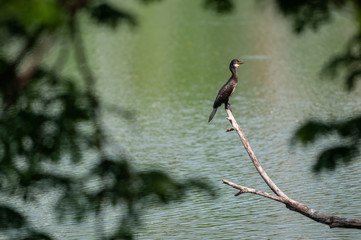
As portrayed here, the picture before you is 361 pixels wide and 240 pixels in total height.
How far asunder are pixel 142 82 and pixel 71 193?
63.3ft

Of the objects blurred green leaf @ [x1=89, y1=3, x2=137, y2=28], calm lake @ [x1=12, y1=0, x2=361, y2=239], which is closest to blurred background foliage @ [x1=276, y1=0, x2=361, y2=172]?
calm lake @ [x1=12, y1=0, x2=361, y2=239]

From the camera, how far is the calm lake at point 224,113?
10094mm

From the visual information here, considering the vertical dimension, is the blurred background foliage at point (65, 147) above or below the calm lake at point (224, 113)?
above

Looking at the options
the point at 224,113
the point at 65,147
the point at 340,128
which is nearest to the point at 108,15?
the point at 65,147

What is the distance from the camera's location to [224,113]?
17641mm

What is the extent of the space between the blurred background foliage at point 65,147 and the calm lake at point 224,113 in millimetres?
136

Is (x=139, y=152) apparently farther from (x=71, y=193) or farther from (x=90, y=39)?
(x=90, y=39)

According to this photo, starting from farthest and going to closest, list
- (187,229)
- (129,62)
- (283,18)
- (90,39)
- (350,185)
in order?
1. (90,39)
2. (129,62)
3. (350,185)
4. (187,229)
5. (283,18)

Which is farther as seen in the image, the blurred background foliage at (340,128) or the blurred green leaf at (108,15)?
the blurred background foliage at (340,128)

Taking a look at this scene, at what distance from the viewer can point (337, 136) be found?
146 inches

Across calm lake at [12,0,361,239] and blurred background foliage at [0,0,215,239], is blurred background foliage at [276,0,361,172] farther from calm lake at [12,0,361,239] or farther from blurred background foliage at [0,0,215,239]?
blurred background foliage at [0,0,215,239]

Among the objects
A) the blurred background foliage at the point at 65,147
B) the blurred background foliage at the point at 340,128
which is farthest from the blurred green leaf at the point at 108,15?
the blurred background foliage at the point at 340,128

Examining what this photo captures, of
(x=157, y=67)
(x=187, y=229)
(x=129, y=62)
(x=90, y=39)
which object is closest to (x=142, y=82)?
(x=157, y=67)

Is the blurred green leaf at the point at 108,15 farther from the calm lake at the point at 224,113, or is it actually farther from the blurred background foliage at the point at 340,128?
the blurred background foliage at the point at 340,128
